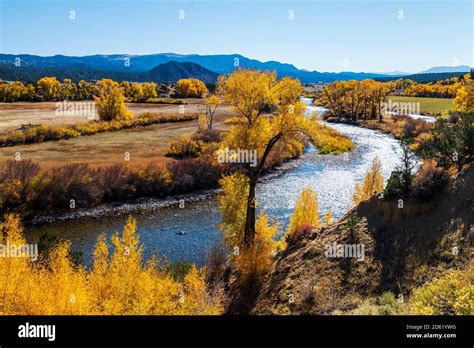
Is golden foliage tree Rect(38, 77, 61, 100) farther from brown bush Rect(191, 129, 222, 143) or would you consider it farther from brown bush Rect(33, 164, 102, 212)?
brown bush Rect(33, 164, 102, 212)

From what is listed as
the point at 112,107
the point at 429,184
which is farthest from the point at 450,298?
the point at 112,107

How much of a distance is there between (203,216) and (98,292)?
→ 19.3 meters

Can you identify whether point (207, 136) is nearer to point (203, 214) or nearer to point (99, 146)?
point (99, 146)

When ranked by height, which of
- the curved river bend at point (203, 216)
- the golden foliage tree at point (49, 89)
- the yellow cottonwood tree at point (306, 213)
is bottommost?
the curved river bend at point (203, 216)

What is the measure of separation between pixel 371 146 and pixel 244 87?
181 ft

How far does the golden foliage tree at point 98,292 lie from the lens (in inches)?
741

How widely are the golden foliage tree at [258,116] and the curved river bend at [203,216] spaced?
9258 mm

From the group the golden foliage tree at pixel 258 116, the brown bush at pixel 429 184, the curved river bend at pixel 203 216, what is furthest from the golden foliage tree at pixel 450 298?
the curved river bend at pixel 203 216

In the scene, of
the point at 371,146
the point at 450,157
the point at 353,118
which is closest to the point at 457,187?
A: the point at 450,157

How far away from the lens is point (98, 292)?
22.4 metres

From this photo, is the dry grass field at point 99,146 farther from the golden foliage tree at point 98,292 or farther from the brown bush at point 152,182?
the golden foliage tree at point 98,292

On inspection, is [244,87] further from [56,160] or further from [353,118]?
[353,118]

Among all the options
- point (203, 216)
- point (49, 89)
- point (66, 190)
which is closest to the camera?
point (203, 216)

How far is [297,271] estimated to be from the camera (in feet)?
74.1
